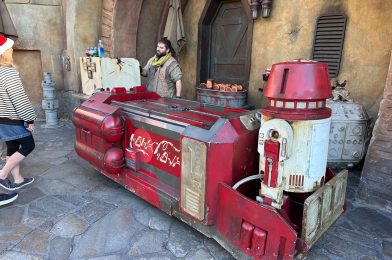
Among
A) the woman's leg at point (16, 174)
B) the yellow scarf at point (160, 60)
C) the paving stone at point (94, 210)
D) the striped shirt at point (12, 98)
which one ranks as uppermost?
the yellow scarf at point (160, 60)

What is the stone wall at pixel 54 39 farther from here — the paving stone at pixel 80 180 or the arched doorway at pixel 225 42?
the paving stone at pixel 80 180

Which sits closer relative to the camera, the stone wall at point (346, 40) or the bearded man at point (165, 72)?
the stone wall at point (346, 40)

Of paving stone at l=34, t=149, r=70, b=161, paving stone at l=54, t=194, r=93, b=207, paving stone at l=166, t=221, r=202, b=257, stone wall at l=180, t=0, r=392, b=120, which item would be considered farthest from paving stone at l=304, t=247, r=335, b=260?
paving stone at l=34, t=149, r=70, b=161

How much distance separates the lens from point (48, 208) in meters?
2.98

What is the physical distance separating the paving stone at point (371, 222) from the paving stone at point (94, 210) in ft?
8.07

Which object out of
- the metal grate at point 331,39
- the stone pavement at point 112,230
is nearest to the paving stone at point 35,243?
the stone pavement at point 112,230

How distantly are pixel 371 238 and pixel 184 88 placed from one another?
536 centimetres

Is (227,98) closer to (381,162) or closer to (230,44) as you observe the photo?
(230,44)

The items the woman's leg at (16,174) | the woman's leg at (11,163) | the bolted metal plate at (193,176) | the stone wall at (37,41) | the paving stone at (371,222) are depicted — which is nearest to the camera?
the bolted metal plate at (193,176)

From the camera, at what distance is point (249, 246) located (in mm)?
2010

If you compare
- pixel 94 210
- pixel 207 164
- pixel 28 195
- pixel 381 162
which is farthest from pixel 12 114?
pixel 381 162

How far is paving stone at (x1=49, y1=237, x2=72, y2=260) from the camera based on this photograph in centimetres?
228

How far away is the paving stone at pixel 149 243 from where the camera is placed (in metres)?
2.35

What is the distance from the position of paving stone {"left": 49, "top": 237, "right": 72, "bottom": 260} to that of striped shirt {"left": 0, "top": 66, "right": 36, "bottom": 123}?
58.7 inches
